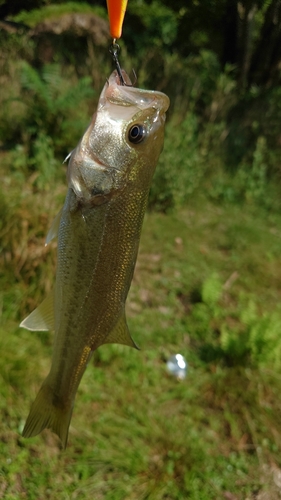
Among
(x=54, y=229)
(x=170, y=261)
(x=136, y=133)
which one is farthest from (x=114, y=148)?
(x=170, y=261)

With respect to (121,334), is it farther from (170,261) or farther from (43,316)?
(170,261)

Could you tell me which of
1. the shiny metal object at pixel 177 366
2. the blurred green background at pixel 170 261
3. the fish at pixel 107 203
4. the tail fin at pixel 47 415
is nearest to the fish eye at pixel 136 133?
the fish at pixel 107 203

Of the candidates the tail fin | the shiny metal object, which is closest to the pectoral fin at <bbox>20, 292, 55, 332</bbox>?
the tail fin

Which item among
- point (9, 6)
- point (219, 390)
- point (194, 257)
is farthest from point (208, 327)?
point (9, 6)

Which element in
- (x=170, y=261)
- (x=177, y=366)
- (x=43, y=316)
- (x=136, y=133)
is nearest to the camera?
(x=136, y=133)

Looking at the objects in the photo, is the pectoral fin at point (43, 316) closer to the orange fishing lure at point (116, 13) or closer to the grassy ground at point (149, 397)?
the orange fishing lure at point (116, 13)

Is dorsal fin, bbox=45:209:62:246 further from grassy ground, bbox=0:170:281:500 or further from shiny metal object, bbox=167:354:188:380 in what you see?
shiny metal object, bbox=167:354:188:380
